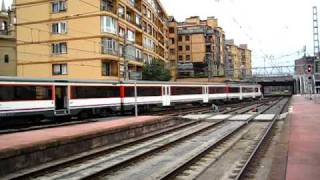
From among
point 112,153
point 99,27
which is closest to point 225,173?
point 112,153

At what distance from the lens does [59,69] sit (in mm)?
57812

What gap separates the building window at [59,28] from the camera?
57.0m

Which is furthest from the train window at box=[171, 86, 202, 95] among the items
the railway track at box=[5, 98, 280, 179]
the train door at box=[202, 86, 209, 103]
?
the railway track at box=[5, 98, 280, 179]

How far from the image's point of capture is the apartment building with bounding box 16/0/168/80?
55.0 metres

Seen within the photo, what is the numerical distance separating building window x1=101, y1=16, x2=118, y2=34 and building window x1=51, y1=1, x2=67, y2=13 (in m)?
5.45

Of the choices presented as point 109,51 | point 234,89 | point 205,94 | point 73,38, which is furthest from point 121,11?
point 234,89

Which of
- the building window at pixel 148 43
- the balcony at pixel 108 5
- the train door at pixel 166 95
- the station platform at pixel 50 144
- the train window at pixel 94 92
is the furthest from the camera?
the building window at pixel 148 43

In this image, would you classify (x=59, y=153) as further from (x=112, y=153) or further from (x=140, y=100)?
(x=140, y=100)

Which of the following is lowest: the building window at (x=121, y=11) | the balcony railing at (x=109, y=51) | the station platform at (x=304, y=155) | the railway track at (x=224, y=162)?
the railway track at (x=224, y=162)

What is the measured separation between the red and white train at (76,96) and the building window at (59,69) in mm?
17413

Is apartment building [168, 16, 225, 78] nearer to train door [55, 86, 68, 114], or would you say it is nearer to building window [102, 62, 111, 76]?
building window [102, 62, 111, 76]

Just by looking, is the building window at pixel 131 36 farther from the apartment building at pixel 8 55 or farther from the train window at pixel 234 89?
the apartment building at pixel 8 55

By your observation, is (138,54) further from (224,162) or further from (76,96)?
(224,162)

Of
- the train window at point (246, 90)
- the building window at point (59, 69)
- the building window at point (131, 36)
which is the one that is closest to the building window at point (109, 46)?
the building window at point (131, 36)
